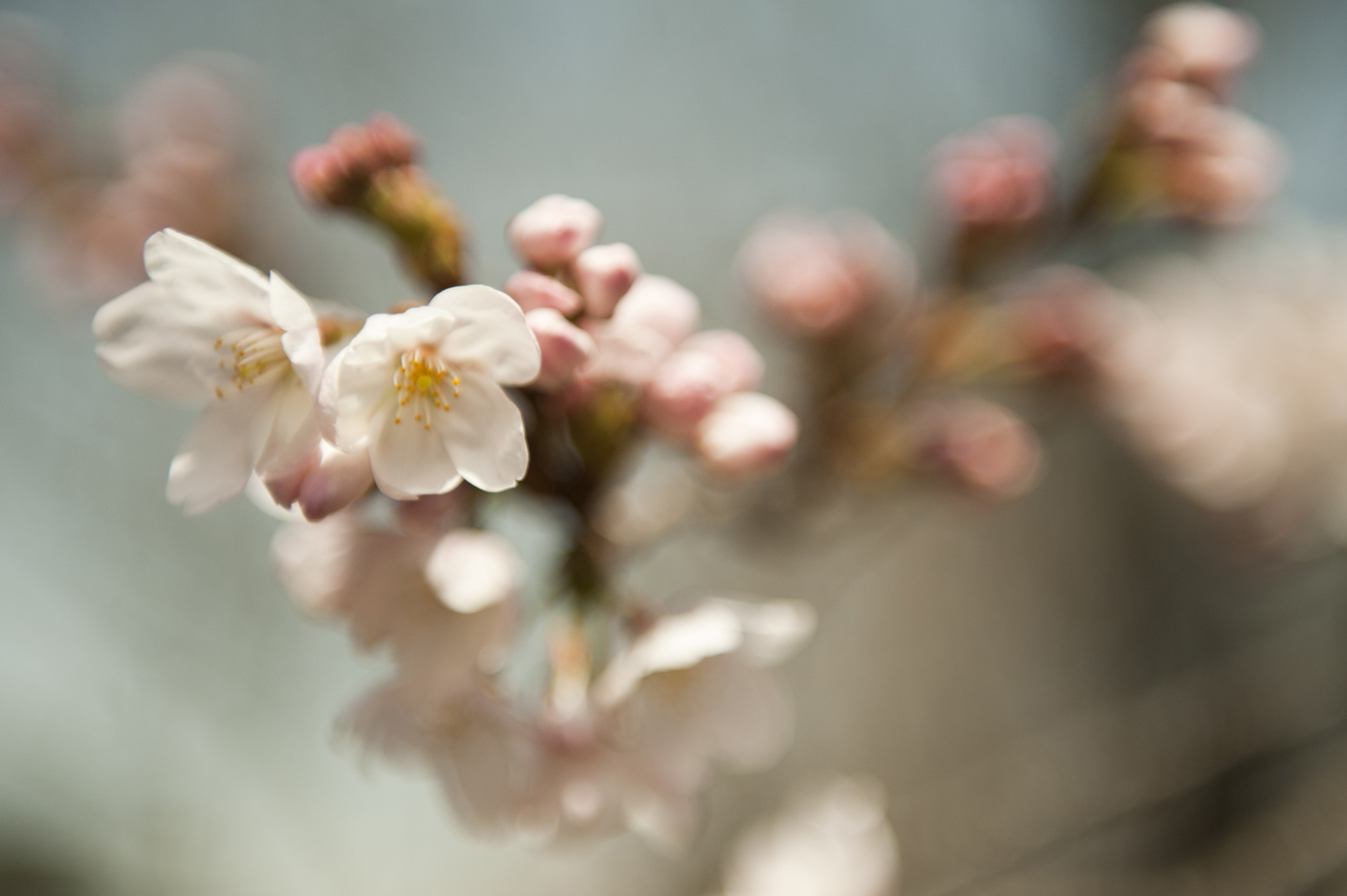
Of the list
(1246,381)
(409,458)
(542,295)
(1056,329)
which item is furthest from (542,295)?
(1246,381)

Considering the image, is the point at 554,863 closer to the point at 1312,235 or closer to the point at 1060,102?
the point at 1312,235

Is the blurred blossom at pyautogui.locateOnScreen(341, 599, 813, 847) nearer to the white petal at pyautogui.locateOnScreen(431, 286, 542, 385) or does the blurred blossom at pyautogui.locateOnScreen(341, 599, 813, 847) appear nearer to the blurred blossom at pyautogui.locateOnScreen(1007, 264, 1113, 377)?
the white petal at pyautogui.locateOnScreen(431, 286, 542, 385)

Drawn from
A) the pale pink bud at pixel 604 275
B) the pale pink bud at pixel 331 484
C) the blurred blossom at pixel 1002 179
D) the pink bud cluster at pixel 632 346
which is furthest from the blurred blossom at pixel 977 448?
the pale pink bud at pixel 331 484

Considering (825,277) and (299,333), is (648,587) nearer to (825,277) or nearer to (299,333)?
(825,277)

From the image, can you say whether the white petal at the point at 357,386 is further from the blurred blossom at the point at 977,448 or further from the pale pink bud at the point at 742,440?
the blurred blossom at the point at 977,448

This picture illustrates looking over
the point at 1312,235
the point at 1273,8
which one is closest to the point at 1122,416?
the point at 1312,235

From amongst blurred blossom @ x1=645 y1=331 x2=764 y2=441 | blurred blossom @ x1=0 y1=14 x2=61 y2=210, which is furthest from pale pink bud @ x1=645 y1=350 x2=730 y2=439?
blurred blossom @ x1=0 y1=14 x2=61 y2=210
